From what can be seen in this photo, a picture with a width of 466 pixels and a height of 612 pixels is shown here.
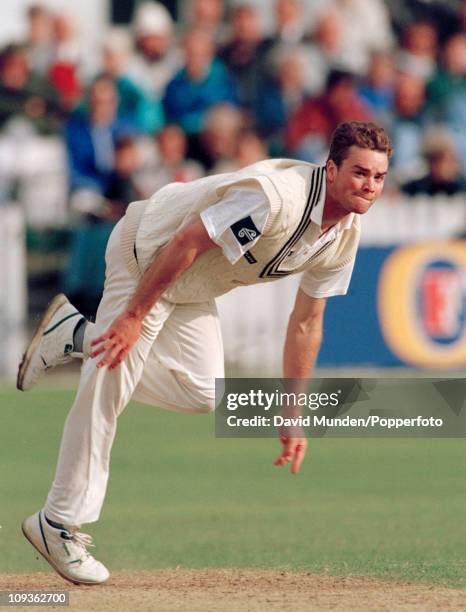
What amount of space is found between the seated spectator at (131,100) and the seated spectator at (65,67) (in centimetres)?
36

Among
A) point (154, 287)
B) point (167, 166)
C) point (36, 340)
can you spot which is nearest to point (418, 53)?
point (167, 166)

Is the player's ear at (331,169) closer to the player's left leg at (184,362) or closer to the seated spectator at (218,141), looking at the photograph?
the player's left leg at (184,362)

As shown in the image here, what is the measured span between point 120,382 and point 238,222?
2.95 ft

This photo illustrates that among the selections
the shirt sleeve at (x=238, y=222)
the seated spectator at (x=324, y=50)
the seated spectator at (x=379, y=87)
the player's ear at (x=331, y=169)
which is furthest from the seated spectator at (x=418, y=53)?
the shirt sleeve at (x=238, y=222)

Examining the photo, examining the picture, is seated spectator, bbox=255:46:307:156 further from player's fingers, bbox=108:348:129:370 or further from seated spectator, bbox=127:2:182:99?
player's fingers, bbox=108:348:129:370

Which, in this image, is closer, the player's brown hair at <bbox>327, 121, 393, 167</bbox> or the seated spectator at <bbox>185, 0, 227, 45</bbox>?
the player's brown hair at <bbox>327, 121, 393, 167</bbox>

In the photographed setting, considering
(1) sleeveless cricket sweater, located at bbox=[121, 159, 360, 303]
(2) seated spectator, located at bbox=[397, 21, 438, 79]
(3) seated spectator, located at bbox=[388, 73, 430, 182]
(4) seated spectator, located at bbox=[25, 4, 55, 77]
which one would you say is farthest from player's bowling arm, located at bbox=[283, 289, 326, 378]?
(2) seated spectator, located at bbox=[397, 21, 438, 79]

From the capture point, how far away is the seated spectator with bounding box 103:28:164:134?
583 inches

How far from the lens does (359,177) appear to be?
6.09 meters

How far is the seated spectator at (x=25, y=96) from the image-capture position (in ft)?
47.8

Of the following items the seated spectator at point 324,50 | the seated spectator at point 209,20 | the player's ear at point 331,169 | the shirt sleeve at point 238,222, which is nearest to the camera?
the shirt sleeve at point 238,222

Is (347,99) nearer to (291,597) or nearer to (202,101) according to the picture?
(202,101)

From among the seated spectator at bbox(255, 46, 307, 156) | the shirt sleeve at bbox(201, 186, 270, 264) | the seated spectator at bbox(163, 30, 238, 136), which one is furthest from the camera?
the seated spectator at bbox(255, 46, 307, 156)

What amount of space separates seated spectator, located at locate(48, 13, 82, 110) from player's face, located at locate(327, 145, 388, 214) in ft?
30.0
